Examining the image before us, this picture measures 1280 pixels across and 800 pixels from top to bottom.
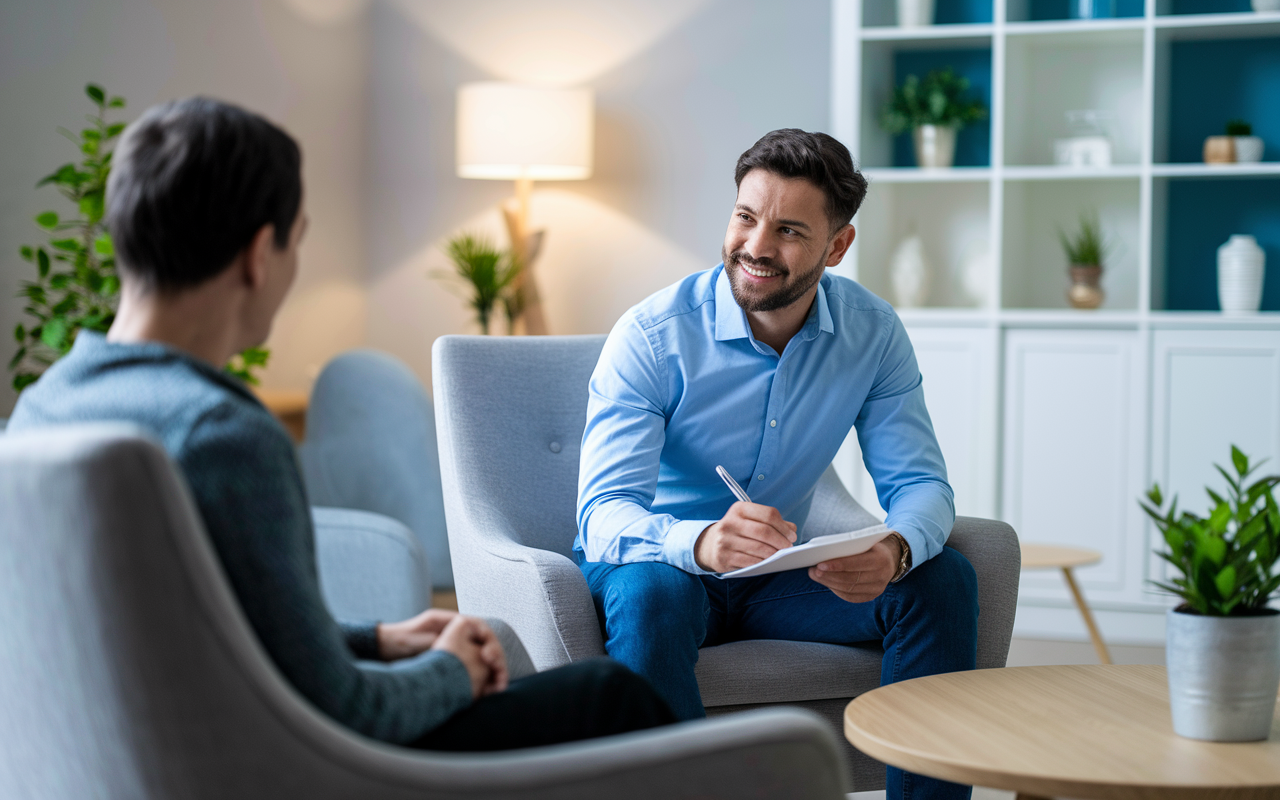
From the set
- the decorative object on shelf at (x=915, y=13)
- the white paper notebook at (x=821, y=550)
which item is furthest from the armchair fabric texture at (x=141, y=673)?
the decorative object on shelf at (x=915, y=13)

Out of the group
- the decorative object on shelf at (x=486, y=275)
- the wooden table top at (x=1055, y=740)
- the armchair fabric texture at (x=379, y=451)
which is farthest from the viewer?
the decorative object on shelf at (x=486, y=275)

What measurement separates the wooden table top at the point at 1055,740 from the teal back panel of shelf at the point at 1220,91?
2.63m

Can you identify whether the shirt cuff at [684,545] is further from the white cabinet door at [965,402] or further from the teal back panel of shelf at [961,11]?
the teal back panel of shelf at [961,11]

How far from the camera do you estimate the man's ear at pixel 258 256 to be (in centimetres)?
89

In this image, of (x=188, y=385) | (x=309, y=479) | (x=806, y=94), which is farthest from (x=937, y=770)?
(x=806, y=94)

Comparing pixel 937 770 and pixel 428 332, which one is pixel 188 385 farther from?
pixel 428 332

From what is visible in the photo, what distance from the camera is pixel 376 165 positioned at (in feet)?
13.9

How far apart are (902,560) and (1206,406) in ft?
6.89

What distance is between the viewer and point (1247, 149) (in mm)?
3271

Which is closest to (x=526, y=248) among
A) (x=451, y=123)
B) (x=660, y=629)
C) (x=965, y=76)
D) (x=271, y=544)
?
(x=451, y=123)

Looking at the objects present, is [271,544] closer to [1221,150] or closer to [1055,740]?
[1055,740]

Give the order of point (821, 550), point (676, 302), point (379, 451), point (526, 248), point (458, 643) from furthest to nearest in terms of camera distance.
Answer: point (526, 248)
point (379, 451)
point (676, 302)
point (821, 550)
point (458, 643)

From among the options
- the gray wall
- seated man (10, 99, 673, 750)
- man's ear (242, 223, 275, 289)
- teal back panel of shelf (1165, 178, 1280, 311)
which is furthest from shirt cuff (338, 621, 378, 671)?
teal back panel of shelf (1165, 178, 1280, 311)

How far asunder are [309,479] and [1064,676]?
→ 1.73m
